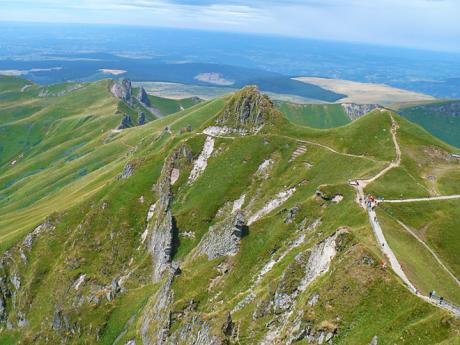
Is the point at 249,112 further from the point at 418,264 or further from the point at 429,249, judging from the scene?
the point at 418,264

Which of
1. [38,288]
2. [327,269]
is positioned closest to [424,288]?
[327,269]

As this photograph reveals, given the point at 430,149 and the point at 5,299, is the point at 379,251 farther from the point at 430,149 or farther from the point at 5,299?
the point at 5,299

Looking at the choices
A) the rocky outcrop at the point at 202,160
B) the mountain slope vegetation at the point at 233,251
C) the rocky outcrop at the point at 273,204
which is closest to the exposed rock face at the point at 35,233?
the mountain slope vegetation at the point at 233,251

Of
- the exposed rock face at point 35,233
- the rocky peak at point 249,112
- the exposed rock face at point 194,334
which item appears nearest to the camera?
the exposed rock face at point 194,334

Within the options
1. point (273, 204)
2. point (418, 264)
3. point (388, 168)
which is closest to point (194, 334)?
point (418, 264)

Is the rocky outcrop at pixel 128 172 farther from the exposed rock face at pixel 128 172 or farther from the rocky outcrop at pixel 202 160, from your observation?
the rocky outcrop at pixel 202 160

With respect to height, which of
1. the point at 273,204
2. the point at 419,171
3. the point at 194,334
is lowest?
the point at 194,334
